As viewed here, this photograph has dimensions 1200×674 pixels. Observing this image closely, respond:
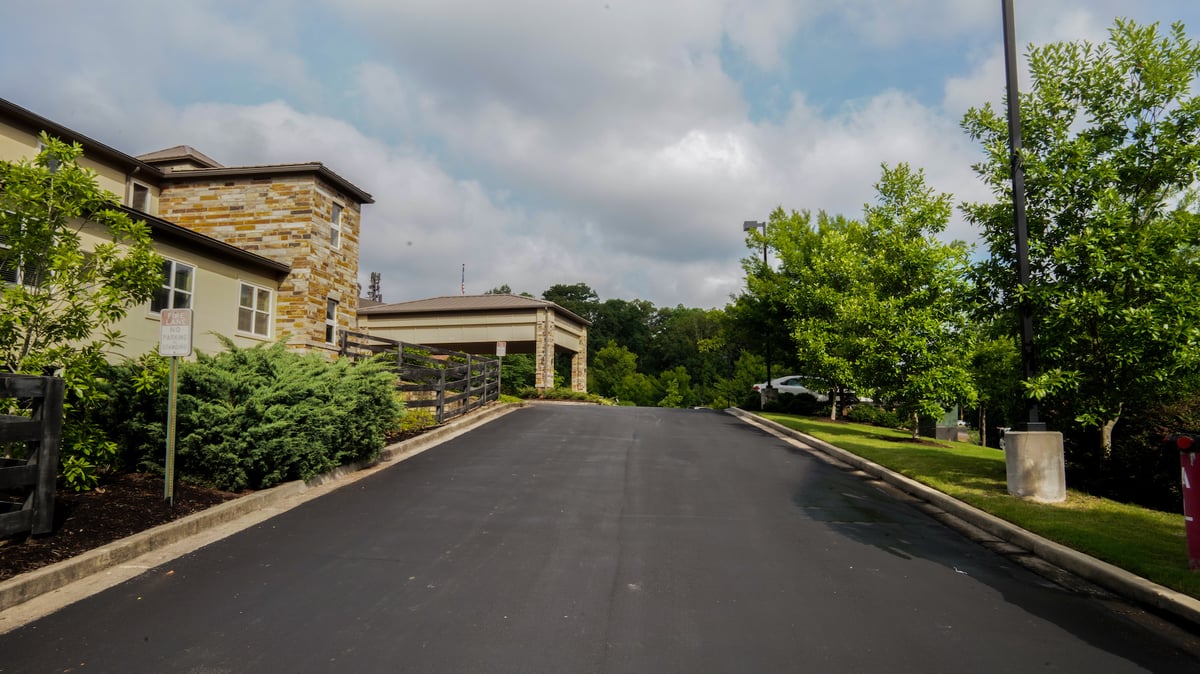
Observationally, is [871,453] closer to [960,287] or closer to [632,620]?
[960,287]

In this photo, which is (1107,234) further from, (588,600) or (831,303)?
(831,303)

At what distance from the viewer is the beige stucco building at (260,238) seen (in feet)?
64.2

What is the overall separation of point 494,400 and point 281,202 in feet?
30.0

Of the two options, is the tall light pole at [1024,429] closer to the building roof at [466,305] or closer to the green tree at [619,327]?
the building roof at [466,305]

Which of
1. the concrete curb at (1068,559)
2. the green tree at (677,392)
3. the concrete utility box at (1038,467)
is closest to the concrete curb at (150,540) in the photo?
the concrete curb at (1068,559)

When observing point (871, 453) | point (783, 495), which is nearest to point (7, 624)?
point (783, 495)

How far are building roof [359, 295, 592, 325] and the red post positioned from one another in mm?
31905

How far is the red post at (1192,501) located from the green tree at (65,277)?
31.9 ft

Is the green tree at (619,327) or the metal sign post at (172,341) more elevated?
the green tree at (619,327)

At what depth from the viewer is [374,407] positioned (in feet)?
39.1

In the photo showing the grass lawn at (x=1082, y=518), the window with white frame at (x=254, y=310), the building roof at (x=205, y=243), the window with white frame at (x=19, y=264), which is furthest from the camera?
the window with white frame at (x=254, y=310)

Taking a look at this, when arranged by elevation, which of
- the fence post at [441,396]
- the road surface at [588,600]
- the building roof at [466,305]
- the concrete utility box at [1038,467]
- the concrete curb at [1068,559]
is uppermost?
the building roof at [466,305]

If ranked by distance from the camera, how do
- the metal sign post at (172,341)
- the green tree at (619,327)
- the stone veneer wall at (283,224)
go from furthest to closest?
1. the green tree at (619,327)
2. the stone veneer wall at (283,224)
3. the metal sign post at (172,341)

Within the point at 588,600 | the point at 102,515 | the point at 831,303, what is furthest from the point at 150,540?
the point at 831,303
